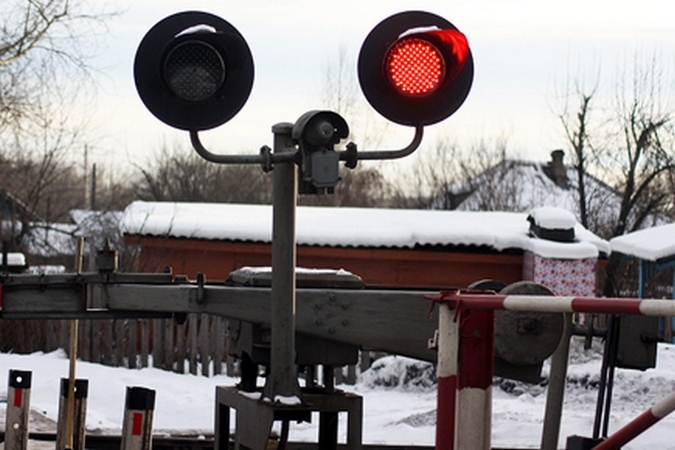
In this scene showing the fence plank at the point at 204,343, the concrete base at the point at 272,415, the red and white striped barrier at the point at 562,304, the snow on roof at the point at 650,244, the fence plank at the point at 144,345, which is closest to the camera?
the red and white striped barrier at the point at 562,304

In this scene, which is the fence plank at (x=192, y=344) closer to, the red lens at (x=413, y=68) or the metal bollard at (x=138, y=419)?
the metal bollard at (x=138, y=419)

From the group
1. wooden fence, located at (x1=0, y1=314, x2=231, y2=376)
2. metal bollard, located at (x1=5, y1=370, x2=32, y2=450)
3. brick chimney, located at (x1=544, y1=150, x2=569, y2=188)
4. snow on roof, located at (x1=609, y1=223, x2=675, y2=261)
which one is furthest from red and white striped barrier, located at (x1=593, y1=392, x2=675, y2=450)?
brick chimney, located at (x1=544, y1=150, x2=569, y2=188)

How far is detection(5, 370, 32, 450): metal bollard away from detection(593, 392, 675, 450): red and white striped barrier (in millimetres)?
3528

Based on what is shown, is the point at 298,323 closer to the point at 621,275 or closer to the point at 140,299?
the point at 140,299

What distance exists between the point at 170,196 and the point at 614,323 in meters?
44.9

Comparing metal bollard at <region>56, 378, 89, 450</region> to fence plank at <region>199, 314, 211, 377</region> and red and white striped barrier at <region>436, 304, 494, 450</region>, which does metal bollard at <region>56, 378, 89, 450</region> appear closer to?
red and white striped barrier at <region>436, 304, 494, 450</region>

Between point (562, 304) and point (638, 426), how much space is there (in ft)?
1.94

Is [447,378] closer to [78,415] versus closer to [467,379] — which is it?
[467,379]

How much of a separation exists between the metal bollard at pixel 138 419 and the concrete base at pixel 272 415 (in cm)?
32

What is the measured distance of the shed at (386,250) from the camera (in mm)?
17734

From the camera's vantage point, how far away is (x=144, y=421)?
5066 millimetres

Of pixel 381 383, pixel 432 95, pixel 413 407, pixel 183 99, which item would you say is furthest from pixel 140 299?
pixel 381 383

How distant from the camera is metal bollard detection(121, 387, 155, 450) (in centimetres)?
505

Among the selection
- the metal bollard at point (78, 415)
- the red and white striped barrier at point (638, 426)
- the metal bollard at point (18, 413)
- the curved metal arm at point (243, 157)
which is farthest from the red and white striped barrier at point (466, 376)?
the metal bollard at point (78, 415)
